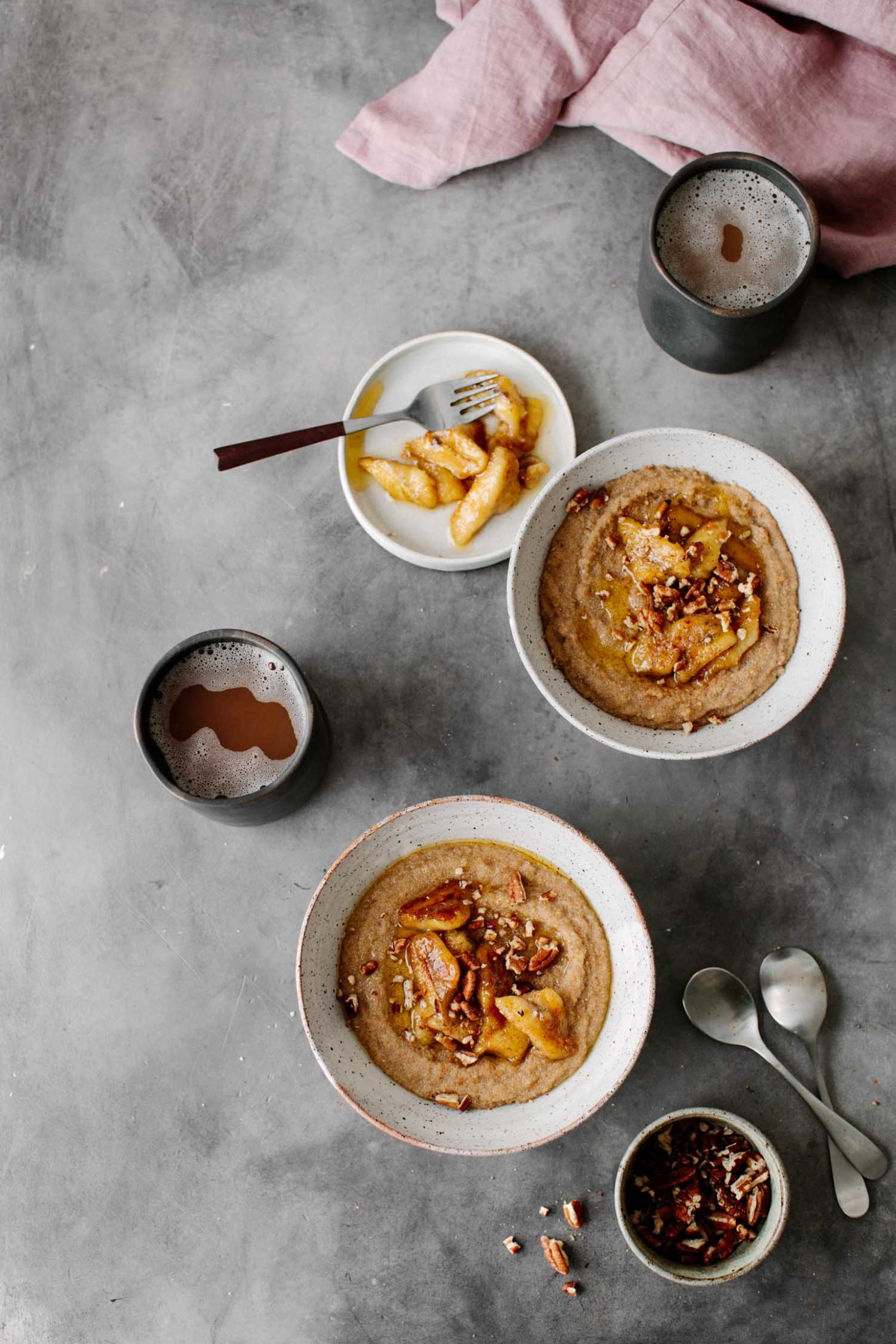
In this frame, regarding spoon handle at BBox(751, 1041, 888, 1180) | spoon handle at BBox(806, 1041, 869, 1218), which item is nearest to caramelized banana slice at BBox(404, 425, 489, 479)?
spoon handle at BBox(751, 1041, 888, 1180)

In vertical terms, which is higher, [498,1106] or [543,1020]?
[543,1020]

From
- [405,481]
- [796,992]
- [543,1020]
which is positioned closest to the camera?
[543,1020]

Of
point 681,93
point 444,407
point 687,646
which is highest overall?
point 681,93

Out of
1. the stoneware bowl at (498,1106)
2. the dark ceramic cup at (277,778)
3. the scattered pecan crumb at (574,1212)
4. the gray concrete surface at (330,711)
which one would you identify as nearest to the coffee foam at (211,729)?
the dark ceramic cup at (277,778)

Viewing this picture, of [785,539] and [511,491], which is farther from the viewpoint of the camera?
[511,491]

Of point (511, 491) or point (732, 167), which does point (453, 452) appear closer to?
point (511, 491)

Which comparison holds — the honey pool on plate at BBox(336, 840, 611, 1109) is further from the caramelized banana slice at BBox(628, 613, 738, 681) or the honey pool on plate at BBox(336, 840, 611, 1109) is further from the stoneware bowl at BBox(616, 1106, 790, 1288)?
the caramelized banana slice at BBox(628, 613, 738, 681)

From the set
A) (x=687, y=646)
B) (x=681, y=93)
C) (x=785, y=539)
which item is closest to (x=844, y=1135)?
(x=687, y=646)

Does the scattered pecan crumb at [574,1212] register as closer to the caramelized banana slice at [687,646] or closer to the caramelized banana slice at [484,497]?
the caramelized banana slice at [687,646]
